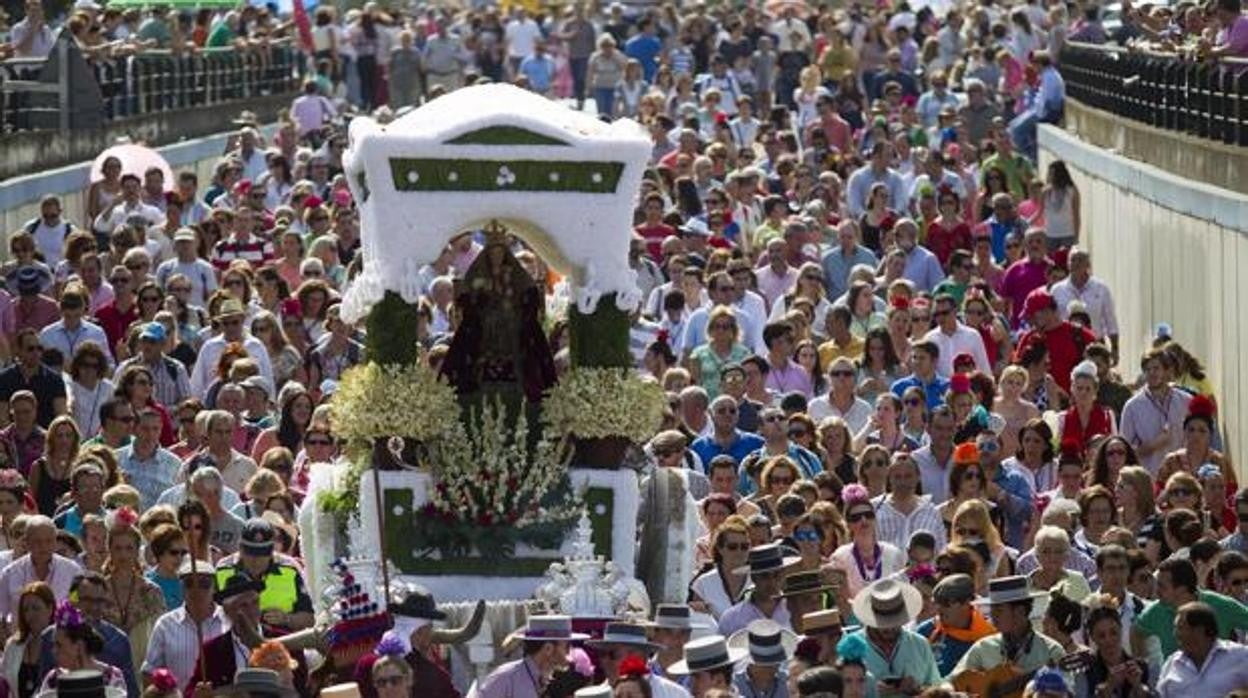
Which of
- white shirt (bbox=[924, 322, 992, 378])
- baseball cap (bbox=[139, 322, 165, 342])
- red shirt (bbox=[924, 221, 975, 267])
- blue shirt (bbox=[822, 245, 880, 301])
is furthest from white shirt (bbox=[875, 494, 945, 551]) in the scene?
red shirt (bbox=[924, 221, 975, 267])

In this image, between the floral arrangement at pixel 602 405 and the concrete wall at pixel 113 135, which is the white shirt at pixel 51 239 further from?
the floral arrangement at pixel 602 405

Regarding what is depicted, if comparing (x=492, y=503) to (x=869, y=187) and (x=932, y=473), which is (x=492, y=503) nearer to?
(x=932, y=473)

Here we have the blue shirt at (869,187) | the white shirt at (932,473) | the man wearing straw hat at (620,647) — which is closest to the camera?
the man wearing straw hat at (620,647)

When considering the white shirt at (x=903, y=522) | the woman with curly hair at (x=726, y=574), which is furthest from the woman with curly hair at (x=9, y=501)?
the white shirt at (x=903, y=522)

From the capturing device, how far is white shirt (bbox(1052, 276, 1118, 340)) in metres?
30.5

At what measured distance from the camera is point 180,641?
19.4 meters

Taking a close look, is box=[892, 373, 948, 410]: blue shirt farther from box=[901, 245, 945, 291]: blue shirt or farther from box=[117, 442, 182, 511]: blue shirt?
box=[901, 245, 945, 291]: blue shirt

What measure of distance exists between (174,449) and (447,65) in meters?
30.9

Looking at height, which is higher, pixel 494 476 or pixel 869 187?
pixel 494 476

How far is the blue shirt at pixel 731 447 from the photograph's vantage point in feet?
81.8

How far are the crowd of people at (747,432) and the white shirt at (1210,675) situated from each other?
0.04 feet

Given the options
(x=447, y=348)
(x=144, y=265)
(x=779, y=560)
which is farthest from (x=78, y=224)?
(x=779, y=560)

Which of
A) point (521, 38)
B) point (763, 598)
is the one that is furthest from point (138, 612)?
point (521, 38)

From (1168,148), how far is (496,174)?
1253 centimetres
